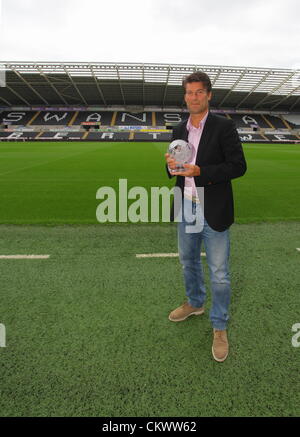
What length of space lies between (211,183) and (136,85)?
4240 centimetres

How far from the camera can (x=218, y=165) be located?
186 cm

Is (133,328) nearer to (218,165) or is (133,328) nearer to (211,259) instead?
(211,259)

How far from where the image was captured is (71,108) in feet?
155

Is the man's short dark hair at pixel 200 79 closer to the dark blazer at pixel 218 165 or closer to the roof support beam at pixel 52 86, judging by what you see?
the dark blazer at pixel 218 165

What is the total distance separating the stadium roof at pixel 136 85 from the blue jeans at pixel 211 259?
3586 centimetres

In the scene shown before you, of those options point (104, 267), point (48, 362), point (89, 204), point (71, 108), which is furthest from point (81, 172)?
point (71, 108)

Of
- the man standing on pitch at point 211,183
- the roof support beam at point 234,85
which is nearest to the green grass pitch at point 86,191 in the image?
the man standing on pitch at point 211,183

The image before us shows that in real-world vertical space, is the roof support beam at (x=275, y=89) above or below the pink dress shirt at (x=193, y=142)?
above

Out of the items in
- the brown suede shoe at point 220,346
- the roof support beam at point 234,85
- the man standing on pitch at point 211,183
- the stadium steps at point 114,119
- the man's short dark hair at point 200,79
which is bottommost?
the brown suede shoe at point 220,346

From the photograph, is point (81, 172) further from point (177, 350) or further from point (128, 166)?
point (177, 350)

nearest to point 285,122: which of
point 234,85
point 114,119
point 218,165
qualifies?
point 234,85

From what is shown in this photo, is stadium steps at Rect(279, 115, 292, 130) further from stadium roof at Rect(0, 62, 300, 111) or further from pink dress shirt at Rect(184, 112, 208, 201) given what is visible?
pink dress shirt at Rect(184, 112, 208, 201)

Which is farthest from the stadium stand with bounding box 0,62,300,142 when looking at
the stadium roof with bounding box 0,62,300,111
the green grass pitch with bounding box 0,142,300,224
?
the green grass pitch with bounding box 0,142,300,224

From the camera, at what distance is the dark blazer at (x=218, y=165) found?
6.08 feet
